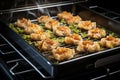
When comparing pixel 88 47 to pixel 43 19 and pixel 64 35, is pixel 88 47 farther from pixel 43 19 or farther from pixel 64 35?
pixel 43 19

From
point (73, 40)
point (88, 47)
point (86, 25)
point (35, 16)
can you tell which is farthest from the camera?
point (35, 16)

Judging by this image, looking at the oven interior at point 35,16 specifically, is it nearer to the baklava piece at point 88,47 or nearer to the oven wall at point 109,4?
the oven wall at point 109,4

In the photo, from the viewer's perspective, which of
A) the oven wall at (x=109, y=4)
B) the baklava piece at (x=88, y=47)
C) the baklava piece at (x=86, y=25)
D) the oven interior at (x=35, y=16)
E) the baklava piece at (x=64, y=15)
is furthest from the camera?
the oven wall at (x=109, y=4)

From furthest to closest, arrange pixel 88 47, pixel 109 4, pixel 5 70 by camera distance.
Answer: pixel 109 4
pixel 88 47
pixel 5 70

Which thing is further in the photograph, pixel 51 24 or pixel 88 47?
pixel 51 24

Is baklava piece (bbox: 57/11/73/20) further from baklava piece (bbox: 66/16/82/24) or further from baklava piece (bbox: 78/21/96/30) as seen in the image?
baklava piece (bbox: 78/21/96/30)

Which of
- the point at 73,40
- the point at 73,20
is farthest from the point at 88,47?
the point at 73,20

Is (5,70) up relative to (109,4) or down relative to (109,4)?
down

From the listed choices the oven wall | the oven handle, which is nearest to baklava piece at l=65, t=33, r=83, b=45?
the oven handle

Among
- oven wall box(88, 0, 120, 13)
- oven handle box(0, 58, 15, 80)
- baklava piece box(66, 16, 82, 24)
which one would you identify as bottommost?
oven handle box(0, 58, 15, 80)

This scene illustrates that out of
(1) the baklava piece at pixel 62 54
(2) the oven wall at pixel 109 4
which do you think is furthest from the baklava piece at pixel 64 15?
(1) the baklava piece at pixel 62 54
